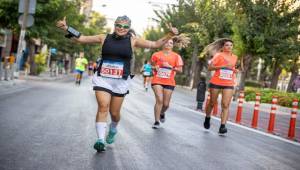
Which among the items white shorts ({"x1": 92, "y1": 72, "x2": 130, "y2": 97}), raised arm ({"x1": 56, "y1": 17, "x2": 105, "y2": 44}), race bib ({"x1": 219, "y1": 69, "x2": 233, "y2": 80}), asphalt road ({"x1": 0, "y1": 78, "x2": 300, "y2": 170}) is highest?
raised arm ({"x1": 56, "y1": 17, "x2": 105, "y2": 44})

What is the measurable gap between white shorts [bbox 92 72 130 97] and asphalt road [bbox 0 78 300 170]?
2.52ft

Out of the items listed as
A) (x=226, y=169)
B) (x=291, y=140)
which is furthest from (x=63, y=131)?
(x=291, y=140)

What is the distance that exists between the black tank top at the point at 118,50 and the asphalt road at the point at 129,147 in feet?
3.82

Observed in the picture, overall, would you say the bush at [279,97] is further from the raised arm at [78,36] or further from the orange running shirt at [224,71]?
the raised arm at [78,36]

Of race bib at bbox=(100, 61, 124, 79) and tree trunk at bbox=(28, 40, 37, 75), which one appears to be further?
tree trunk at bbox=(28, 40, 37, 75)

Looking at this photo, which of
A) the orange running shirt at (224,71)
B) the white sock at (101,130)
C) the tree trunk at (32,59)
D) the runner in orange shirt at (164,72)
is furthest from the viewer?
the tree trunk at (32,59)

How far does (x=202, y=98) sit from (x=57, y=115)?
8.92m

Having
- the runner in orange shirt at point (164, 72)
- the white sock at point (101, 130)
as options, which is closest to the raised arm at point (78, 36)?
the white sock at point (101, 130)

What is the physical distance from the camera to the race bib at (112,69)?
7035 millimetres

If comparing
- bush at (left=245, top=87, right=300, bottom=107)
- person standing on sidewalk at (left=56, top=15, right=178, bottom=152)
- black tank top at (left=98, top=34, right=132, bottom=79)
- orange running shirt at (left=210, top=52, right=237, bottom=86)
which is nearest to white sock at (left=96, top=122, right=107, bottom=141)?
person standing on sidewalk at (left=56, top=15, right=178, bottom=152)

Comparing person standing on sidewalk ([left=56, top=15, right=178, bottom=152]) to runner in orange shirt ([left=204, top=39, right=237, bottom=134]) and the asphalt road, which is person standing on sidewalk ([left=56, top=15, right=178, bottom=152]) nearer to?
the asphalt road

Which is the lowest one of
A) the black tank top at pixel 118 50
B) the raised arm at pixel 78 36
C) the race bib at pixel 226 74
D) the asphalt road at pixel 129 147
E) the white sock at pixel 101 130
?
the asphalt road at pixel 129 147

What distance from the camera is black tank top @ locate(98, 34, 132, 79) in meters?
7.05

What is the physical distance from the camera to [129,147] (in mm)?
7547
